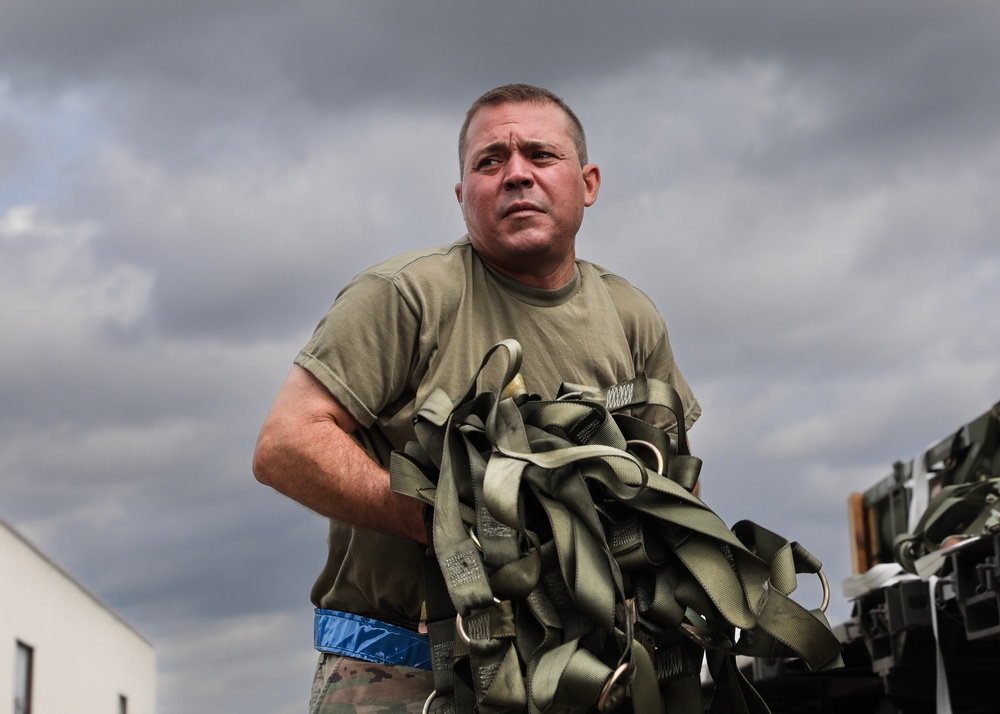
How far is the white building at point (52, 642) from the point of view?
84.9 feet

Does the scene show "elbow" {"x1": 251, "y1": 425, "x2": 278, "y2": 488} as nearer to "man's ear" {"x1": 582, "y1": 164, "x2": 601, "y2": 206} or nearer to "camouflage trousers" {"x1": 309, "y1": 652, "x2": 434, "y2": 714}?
"camouflage trousers" {"x1": 309, "y1": 652, "x2": 434, "y2": 714}

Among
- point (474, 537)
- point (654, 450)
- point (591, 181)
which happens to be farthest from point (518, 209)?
point (474, 537)

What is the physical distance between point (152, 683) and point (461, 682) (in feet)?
129

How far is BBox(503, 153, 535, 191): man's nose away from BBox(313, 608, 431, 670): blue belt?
1.13 m

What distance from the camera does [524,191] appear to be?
134 inches

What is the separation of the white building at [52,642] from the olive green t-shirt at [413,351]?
24021 millimetres

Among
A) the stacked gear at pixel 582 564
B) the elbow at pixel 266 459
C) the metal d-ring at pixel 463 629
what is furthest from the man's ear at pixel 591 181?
the metal d-ring at pixel 463 629

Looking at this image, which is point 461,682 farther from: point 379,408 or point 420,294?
point 420,294

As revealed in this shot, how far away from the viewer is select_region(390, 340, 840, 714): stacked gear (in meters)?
2.55

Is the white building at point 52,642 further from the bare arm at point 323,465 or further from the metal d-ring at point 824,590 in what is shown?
the metal d-ring at point 824,590

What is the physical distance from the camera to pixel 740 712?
3070mm

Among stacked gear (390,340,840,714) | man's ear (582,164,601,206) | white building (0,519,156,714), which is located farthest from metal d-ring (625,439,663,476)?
white building (0,519,156,714)

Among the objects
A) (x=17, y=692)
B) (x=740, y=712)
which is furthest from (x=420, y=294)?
(x=17, y=692)

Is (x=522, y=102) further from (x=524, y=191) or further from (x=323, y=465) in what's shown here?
(x=323, y=465)
